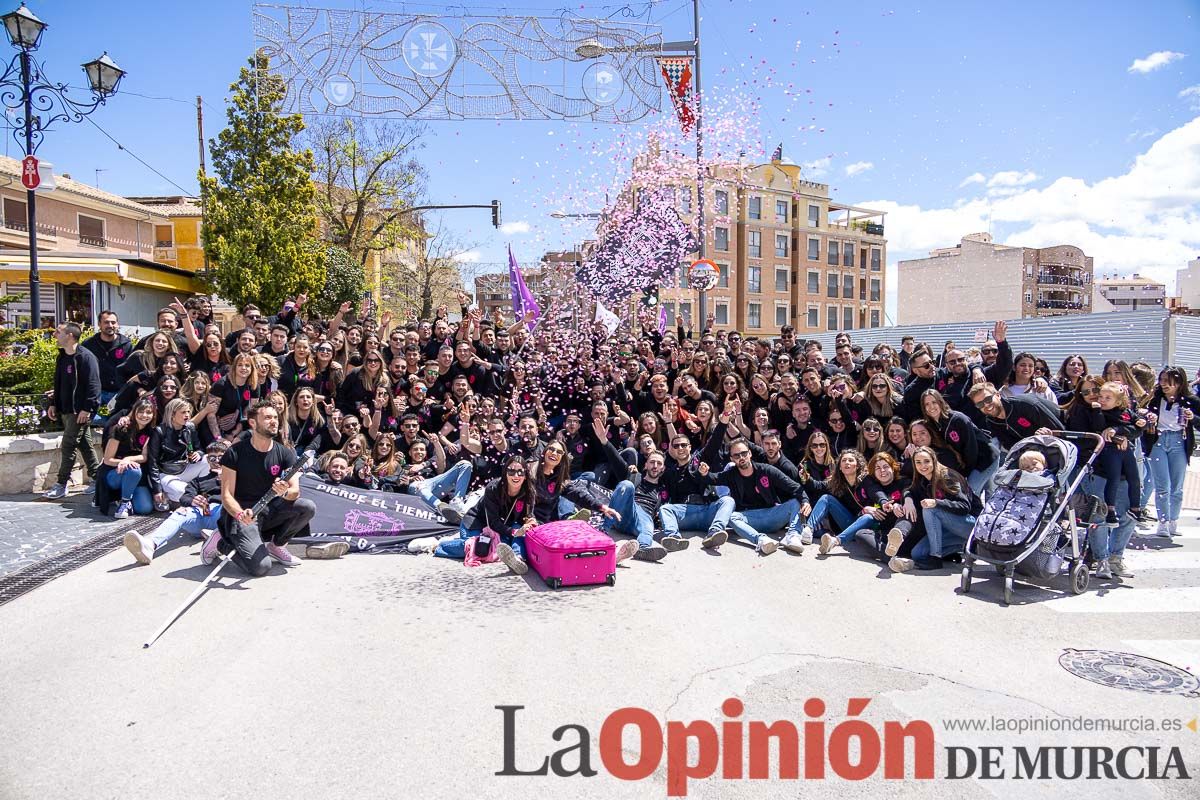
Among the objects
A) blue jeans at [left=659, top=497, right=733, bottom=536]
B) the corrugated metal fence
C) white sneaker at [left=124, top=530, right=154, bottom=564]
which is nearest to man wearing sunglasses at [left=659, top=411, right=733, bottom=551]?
blue jeans at [left=659, top=497, right=733, bottom=536]

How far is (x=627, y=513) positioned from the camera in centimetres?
766

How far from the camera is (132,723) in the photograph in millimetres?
3818

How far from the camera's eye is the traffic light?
40.1 feet

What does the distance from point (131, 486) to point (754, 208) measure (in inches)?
1990

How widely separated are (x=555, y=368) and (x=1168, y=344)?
9.78 metres

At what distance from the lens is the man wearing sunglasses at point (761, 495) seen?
307 inches

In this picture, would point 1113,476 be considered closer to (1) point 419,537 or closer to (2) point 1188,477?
(2) point 1188,477

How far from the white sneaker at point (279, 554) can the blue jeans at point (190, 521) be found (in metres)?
0.74

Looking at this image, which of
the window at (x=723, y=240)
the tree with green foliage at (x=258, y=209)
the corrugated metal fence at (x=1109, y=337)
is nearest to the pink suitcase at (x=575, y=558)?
the corrugated metal fence at (x=1109, y=337)

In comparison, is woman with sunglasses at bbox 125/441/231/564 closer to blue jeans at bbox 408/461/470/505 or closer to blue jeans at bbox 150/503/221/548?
blue jeans at bbox 150/503/221/548

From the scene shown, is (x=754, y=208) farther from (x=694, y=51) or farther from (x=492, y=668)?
(x=492, y=668)

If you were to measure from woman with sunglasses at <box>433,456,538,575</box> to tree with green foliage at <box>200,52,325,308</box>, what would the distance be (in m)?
18.3

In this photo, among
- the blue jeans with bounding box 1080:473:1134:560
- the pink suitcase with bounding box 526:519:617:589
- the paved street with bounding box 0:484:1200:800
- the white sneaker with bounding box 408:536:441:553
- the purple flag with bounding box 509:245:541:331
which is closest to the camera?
the paved street with bounding box 0:484:1200:800

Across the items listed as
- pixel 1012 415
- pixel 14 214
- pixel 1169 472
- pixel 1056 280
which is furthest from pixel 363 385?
pixel 1056 280
